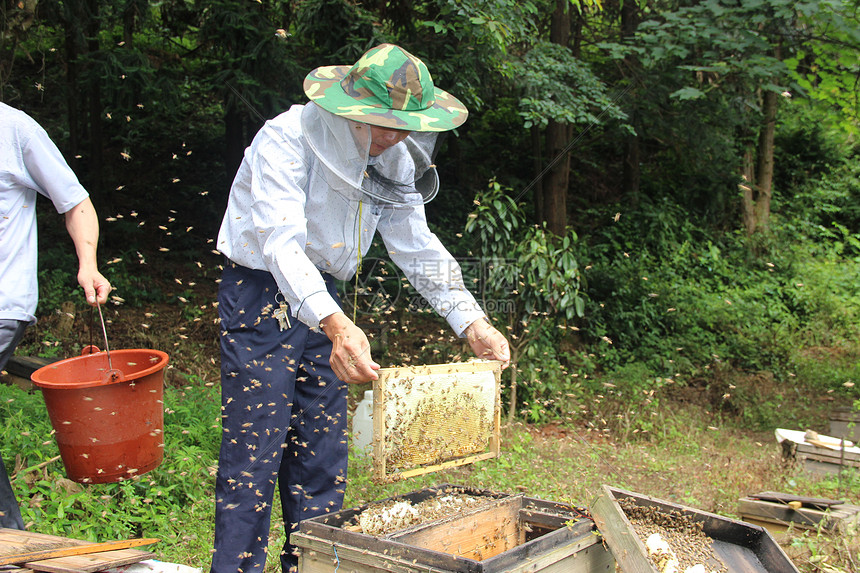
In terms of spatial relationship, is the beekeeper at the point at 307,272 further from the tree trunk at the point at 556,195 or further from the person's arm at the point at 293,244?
the tree trunk at the point at 556,195

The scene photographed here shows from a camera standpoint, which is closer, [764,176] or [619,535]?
[619,535]

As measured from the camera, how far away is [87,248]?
232cm

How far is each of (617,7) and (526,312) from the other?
4889 mm

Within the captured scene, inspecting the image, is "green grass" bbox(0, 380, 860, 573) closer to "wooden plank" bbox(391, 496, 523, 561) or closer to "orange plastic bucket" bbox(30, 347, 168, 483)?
"orange plastic bucket" bbox(30, 347, 168, 483)

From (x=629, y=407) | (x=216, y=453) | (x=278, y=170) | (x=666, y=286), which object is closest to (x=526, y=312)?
(x=629, y=407)

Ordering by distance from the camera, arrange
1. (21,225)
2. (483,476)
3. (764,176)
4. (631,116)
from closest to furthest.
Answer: (21,225)
(483,476)
(631,116)
(764,176)

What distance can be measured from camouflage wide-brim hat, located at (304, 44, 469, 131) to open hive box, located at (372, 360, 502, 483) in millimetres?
720

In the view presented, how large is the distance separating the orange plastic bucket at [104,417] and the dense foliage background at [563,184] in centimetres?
35

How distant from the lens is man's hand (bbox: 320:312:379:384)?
1696mm

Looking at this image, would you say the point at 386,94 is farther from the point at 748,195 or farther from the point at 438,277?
the point at 748,195

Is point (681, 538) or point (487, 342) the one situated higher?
point (487, 342)

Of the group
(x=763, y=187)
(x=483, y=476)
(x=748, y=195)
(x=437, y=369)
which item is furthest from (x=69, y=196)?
(x=763, y=187)

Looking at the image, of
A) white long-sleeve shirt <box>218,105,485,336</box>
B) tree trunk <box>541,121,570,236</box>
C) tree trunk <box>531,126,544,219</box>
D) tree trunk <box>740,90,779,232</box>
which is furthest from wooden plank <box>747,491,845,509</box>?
tree trunk <box>740,90,779,232</box>

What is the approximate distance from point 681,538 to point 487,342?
0.83 meters
